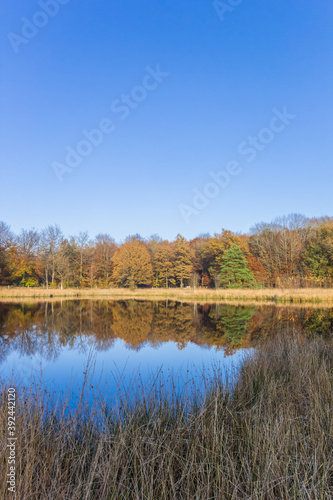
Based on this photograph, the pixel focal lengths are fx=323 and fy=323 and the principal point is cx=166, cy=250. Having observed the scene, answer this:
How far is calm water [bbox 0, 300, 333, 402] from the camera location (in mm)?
7047

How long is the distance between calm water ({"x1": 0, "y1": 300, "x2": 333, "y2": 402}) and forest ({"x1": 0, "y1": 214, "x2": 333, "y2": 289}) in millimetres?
22861

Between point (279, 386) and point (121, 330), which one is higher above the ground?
point (279, 386)

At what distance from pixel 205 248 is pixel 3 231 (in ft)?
97.7

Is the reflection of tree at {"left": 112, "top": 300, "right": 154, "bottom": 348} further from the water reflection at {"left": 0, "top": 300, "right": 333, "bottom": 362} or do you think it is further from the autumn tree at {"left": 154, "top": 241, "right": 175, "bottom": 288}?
the autumn tree at {"left": 154, "top": 241, "right": 175, "bottom": 288}

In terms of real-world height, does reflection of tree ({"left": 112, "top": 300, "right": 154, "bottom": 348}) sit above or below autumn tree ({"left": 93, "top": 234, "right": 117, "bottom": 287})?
below

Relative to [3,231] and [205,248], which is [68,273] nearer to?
[3,231]

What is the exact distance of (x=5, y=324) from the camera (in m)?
15.1

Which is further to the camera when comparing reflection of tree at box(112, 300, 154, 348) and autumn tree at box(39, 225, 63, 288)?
autumn tree at box(39, 225, 63, 288)

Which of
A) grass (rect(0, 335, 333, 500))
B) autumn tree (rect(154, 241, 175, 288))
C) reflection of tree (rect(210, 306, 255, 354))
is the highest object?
autumn tree (rect(154, 241, 175, 288))

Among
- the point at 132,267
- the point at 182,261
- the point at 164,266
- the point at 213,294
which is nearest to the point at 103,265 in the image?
the point at 132,267

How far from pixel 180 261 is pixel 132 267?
24.8 ft

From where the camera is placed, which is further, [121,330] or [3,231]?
[3,231]

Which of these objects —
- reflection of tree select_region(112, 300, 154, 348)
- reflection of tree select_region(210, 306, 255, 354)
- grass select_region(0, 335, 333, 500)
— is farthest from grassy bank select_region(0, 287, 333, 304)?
grass select_region(0, 335, 333, 500)

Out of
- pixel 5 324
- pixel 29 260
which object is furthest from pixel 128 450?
pixel 29 260
